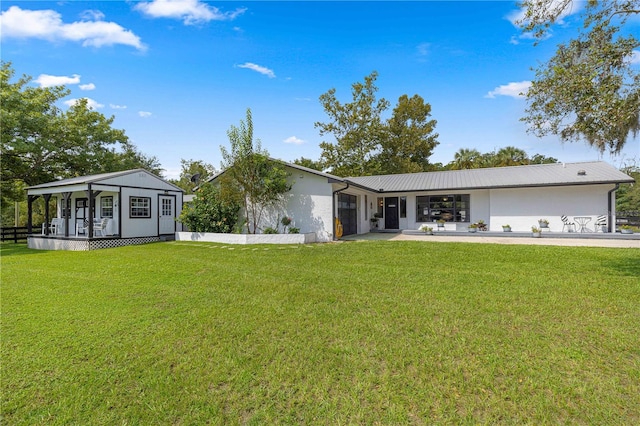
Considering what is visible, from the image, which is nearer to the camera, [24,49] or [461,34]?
[24,49]

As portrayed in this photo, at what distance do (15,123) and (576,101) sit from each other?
77.8 ft

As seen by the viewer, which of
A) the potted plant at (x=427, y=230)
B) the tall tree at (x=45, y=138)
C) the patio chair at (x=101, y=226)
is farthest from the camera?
the tall tree at (x=45, y=138)

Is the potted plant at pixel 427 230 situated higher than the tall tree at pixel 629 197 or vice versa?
the tall tree at pixel 629 197

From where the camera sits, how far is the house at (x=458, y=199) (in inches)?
565

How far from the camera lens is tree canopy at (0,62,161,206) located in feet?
55.8

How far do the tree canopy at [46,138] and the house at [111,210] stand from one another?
3.94m

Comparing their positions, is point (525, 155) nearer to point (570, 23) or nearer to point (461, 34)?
point (461, 34)

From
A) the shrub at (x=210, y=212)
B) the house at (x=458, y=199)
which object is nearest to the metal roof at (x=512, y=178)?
the house at (x=458, y=199)

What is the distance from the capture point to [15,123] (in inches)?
642

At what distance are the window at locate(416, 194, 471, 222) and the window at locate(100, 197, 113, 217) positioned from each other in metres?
16.5

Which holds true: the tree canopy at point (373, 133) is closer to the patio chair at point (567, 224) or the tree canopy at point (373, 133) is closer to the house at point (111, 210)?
the patio chair at point (567, 224)

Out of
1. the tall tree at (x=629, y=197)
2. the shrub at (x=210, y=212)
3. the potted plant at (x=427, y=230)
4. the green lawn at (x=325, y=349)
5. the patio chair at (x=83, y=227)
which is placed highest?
the tall tree at (x=629, y=197)

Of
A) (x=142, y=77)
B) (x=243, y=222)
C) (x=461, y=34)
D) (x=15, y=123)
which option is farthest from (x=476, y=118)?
(x=15, y=123)

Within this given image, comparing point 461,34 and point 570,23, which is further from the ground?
point 461,34
